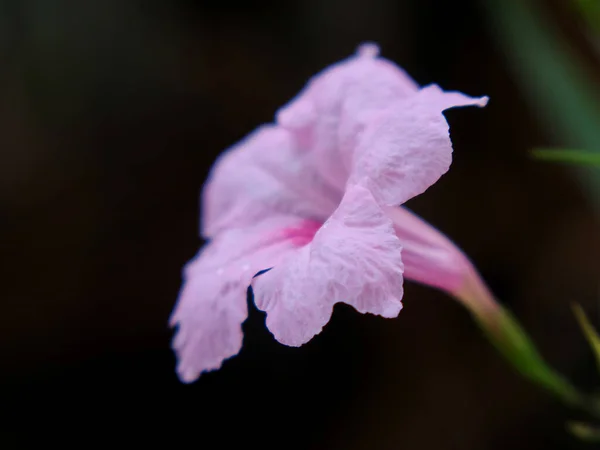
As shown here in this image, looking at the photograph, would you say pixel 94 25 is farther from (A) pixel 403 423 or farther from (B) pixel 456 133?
(A) pixel 403 423

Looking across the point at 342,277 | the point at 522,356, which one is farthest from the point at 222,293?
the point at 522,356

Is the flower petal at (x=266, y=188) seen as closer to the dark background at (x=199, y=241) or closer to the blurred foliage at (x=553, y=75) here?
the blurred foliage at (x=553, y=75)

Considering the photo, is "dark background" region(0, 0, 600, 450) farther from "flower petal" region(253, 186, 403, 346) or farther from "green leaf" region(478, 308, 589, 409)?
"flower petal" region(253, 186, 403, 346)

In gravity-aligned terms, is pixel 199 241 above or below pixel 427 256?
below

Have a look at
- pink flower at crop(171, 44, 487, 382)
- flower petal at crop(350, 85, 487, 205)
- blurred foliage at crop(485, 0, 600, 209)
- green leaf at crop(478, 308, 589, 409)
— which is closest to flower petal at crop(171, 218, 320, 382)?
pink flower at crop(171, 44, 487, 382)

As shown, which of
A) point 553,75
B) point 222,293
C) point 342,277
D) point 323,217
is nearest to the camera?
point 342,277

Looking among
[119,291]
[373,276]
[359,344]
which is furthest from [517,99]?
[373,276]

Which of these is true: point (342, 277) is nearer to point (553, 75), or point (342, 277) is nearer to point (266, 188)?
point (266, 188)
